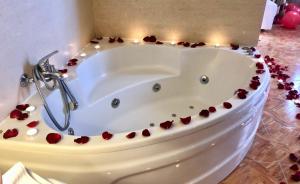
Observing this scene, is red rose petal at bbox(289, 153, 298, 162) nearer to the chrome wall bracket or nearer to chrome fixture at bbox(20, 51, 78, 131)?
chrome fixture at bbox(20, 51, 78, 131)

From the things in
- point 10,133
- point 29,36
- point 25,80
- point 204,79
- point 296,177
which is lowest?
point 296,177

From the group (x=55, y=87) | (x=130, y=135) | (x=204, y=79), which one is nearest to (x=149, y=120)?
(x=204, y=79)

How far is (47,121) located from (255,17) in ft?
6.30

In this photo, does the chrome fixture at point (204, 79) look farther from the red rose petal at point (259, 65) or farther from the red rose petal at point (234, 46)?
the red rose petal at point (259, 65)

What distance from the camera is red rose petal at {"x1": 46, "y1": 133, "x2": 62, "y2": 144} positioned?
1.33 metres

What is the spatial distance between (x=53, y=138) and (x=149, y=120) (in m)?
1.07

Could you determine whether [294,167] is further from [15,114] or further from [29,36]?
[29,36]

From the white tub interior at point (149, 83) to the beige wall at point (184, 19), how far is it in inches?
7.6

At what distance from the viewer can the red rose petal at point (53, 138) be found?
4.37 ft

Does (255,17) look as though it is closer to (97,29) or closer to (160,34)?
(160,34)

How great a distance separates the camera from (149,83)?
2373mm

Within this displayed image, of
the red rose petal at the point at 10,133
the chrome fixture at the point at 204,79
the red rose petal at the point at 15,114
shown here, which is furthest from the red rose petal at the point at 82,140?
the chrome fixture at the point at 204,79

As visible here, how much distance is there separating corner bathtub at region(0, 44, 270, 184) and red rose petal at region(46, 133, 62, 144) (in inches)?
0.8

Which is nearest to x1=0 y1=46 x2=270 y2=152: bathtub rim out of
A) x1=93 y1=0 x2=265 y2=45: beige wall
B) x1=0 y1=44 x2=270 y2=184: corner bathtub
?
x1=0 y1=44 x2=270 y2=184: corner bathtub
